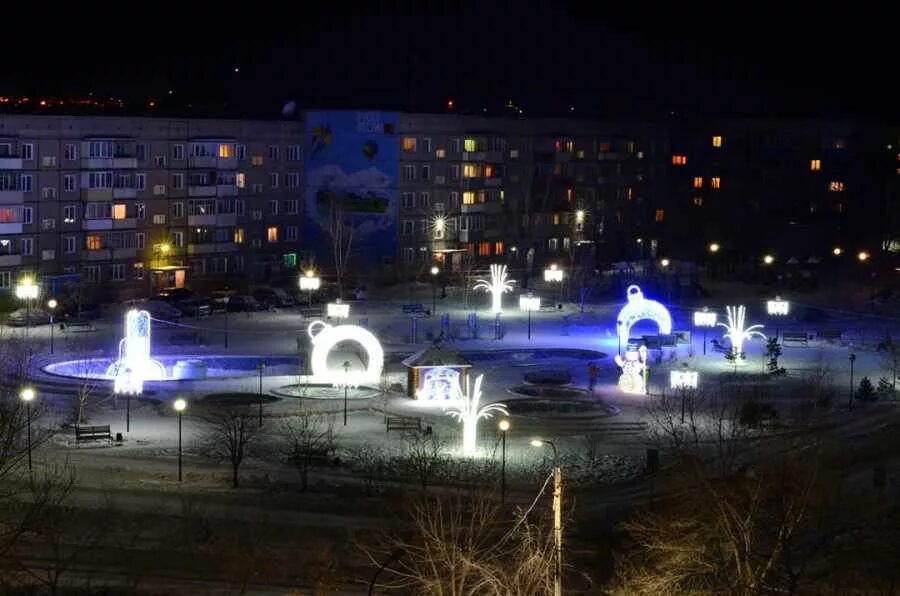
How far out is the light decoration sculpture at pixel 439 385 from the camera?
128 feet

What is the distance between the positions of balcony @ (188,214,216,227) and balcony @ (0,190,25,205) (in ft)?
26.9

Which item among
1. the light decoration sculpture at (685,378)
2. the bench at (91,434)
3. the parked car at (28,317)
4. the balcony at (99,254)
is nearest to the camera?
the bench at (91,434)

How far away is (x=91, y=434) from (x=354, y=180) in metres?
37.1

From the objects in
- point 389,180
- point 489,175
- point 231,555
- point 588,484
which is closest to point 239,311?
point 389,180

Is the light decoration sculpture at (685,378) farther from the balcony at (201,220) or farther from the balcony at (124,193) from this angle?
the balcony at (201,220)

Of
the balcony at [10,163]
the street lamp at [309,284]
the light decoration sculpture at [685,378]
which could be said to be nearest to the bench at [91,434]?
the light decoration sculpture at [685,378]

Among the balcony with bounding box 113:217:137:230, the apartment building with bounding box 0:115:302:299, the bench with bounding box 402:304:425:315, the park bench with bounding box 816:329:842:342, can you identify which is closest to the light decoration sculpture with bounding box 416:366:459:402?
the bench with bounding box 402:304:425:315

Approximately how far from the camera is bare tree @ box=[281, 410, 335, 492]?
31375 millimetres

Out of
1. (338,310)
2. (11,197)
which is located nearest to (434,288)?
(338,310)

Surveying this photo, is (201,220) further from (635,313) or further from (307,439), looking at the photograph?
(307,439)

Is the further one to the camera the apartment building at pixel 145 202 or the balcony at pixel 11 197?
the apartment building at pixel 145 202

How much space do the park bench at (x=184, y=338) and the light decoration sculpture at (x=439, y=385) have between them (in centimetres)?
1092

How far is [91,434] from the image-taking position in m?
33.8

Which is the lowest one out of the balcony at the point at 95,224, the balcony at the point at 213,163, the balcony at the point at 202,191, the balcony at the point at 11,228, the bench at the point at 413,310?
the bench at the point at 413,310
